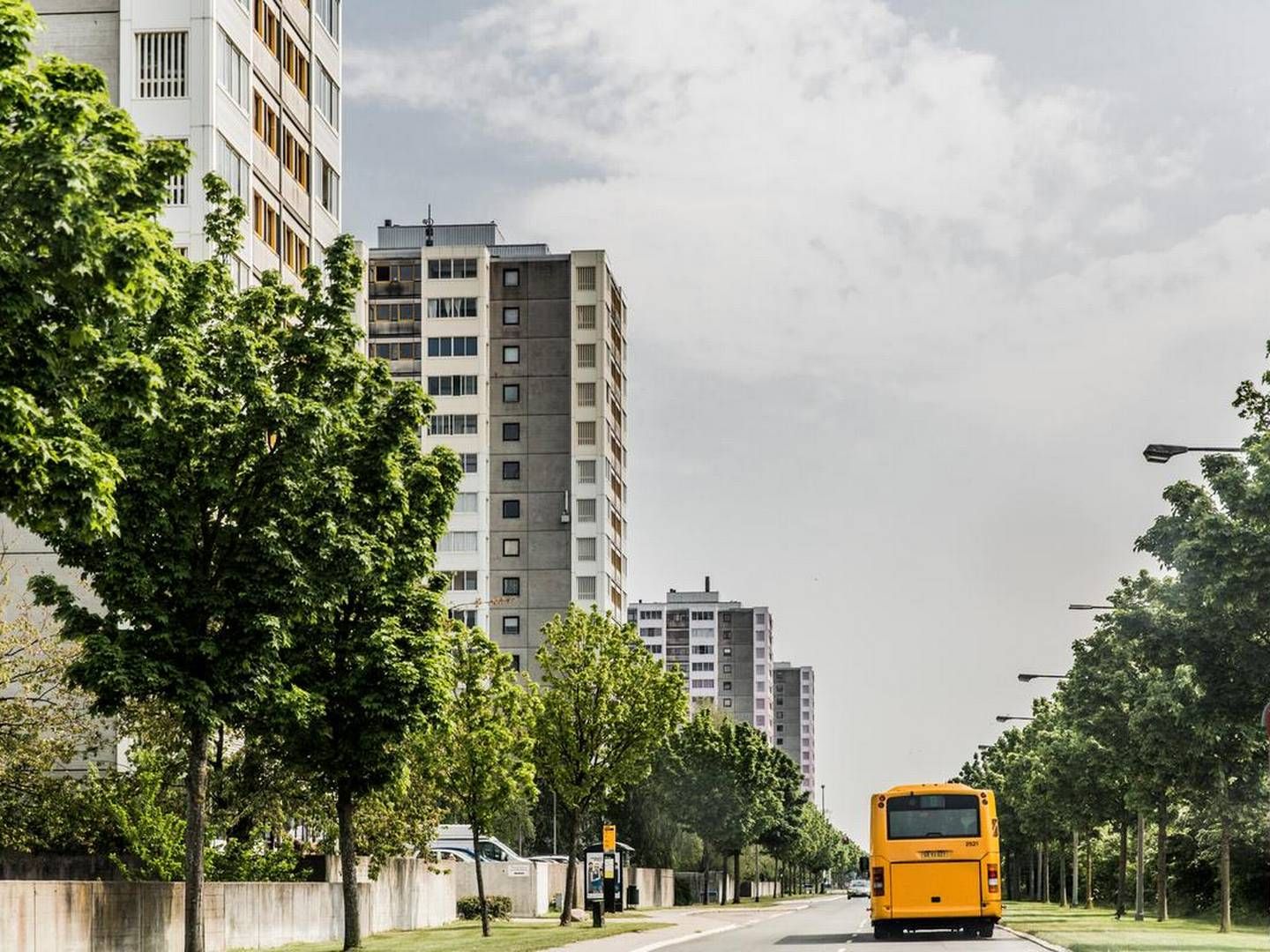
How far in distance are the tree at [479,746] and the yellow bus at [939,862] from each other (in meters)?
9.80

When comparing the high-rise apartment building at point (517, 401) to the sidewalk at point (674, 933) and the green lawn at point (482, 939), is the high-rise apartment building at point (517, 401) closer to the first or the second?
the sidewalk at point (674, 933)

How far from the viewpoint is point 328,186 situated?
66438 millimetres

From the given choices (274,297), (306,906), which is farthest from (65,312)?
(306,906)

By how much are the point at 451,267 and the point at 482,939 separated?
3418 inches

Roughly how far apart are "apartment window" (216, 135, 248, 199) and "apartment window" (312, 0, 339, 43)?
11.6m

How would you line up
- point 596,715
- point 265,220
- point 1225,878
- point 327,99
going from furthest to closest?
1. point 327,99
2. point 265,220
3. point 596,715
4. point 1225,878

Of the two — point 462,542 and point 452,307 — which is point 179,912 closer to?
point 462,542

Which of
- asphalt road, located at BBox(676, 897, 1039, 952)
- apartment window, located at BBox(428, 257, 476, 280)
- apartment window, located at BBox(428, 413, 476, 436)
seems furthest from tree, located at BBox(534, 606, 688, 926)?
apartment window, located at BBox(428, 257, 476, 280)

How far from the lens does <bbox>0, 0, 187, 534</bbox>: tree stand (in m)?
14.0

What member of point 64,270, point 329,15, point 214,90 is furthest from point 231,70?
point 64,270

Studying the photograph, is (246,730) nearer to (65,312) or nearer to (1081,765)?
(65,312)

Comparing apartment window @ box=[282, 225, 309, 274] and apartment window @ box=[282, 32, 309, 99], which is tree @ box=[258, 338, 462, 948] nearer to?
apartment window @ box=[282, 225, 309, 274]

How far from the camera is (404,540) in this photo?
31.1m

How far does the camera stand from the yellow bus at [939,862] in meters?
38.1
